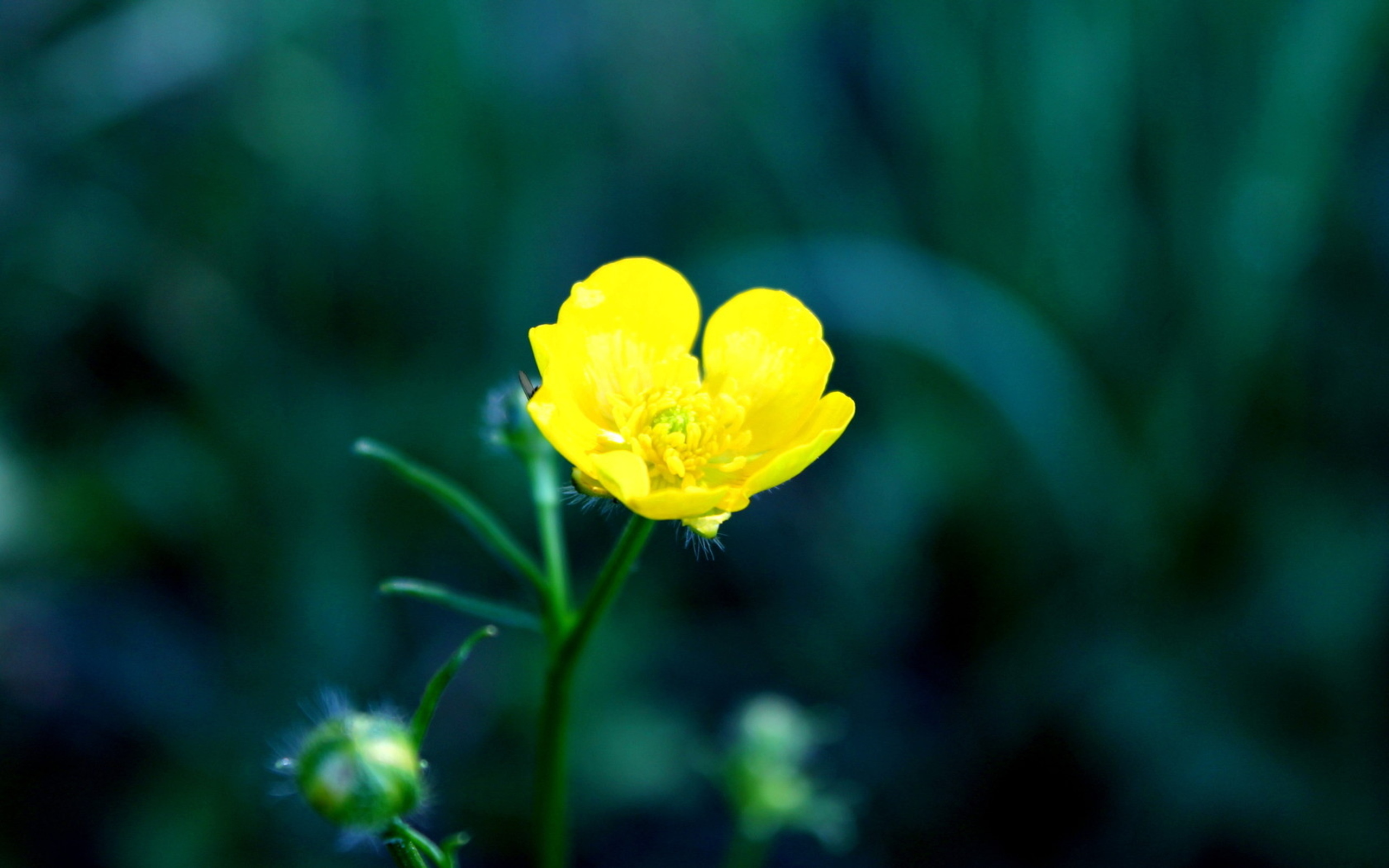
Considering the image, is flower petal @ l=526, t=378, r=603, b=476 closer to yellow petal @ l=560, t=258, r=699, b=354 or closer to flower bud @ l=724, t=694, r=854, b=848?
yellow petal @ l=560, t=258, r=699, b=354

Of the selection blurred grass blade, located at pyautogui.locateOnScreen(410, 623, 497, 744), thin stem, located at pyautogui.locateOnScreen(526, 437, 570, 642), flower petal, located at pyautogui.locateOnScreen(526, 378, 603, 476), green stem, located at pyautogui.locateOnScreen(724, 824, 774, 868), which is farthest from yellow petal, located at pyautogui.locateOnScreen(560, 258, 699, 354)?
green stem, located at pyautogui.locateOnScreen(724, 824, 774, 868)

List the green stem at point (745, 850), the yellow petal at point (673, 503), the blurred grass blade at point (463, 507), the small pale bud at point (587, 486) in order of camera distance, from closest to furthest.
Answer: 1. the yellow petal at point (673, 503)
2. the small pale bud at point (587, 486)
3. the blurred grass blade at point (463, 507)
4. the green stem at point (745, 850)

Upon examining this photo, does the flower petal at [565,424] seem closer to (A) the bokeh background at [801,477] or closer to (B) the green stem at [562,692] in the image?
(B) the green stem at [562,692]

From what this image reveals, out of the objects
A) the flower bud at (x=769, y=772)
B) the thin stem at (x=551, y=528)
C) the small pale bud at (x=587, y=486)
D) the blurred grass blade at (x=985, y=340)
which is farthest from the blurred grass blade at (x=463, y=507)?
the blurred grass blade at (x=985, y=340)

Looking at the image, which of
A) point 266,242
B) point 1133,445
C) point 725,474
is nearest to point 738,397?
point 725,474

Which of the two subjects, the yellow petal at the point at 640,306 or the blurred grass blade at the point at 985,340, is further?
the blurred grass blade at the point at 985,340

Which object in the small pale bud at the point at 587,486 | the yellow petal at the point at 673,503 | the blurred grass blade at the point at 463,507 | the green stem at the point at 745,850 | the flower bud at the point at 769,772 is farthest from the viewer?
the green stem at the point at 745,850
